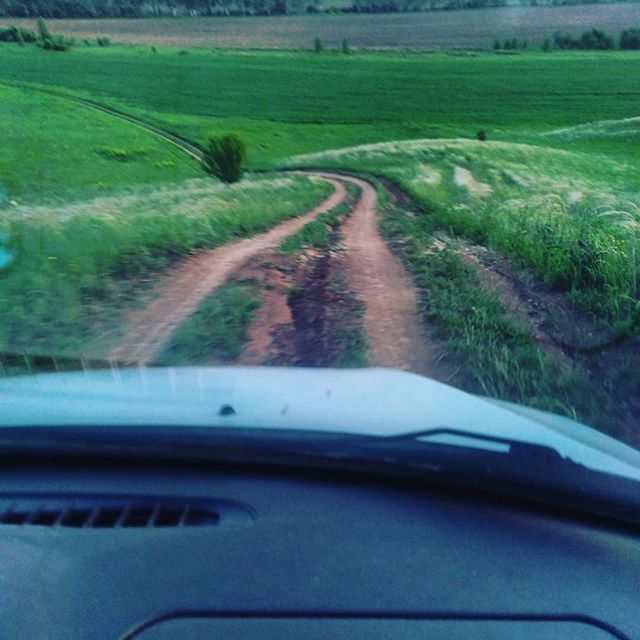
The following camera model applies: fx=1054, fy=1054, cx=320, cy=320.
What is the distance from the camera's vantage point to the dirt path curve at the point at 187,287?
5.26 m

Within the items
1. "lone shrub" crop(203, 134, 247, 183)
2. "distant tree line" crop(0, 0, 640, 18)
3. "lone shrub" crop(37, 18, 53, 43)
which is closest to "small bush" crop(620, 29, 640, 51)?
"distant tree line" crop(0, 0, 640, 18)

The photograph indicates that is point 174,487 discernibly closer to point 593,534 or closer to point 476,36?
point 593,534

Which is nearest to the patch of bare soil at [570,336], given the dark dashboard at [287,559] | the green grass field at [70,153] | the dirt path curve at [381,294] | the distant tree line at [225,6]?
the dirt path curve at [381,294]

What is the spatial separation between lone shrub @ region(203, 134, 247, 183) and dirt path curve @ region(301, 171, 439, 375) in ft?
1.49

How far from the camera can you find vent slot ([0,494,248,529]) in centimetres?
252

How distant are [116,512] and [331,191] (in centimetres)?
377

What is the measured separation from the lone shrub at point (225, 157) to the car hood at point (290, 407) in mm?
2715

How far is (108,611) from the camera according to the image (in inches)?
85.7

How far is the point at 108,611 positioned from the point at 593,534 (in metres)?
1.19

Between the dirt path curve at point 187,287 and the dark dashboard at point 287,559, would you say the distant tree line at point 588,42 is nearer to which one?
the dirt path curve at point 187,287

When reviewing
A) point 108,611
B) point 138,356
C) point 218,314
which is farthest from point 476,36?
point 108,611

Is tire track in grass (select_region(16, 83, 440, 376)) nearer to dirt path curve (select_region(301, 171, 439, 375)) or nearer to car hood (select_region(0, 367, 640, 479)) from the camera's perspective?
dirt path curve (select_region(301, 171, 439, 375))

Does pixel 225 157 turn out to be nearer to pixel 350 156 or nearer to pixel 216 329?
pixel 350 156

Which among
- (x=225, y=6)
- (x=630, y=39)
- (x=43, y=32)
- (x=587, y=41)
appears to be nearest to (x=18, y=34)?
(x=43, y=32)
